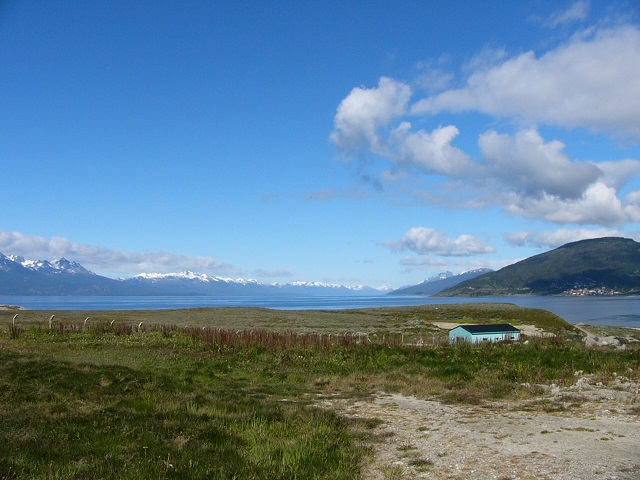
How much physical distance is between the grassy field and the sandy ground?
2.50 feet

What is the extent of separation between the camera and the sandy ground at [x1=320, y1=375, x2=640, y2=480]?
27.1 ft

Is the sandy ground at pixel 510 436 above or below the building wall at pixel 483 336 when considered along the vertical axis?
above

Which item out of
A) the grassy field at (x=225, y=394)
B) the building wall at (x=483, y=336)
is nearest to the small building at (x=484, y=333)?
the building wall at (x=483, y=336)

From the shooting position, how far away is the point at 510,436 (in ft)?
34.2

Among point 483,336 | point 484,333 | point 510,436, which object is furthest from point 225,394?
point 484,333

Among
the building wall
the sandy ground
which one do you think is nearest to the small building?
the building wall

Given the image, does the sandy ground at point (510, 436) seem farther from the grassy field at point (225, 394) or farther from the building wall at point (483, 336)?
the building wall at point (483, 336)

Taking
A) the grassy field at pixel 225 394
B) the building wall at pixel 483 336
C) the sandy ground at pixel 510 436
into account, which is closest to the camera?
the grassy field at pixel 225 394

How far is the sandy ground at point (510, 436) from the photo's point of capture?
8258mm

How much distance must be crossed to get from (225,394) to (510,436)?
8.64 meters

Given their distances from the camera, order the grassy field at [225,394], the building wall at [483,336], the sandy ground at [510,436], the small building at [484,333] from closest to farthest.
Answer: the grassy field at [225,394] < the sandy ground at [510,436] < the building wall at [483,336] < the small building at [484,333]

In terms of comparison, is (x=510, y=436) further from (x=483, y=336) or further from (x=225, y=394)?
(x=483, y=336)

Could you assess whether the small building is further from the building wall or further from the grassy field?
the grassy field

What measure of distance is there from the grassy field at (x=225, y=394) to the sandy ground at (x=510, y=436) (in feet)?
2.50
